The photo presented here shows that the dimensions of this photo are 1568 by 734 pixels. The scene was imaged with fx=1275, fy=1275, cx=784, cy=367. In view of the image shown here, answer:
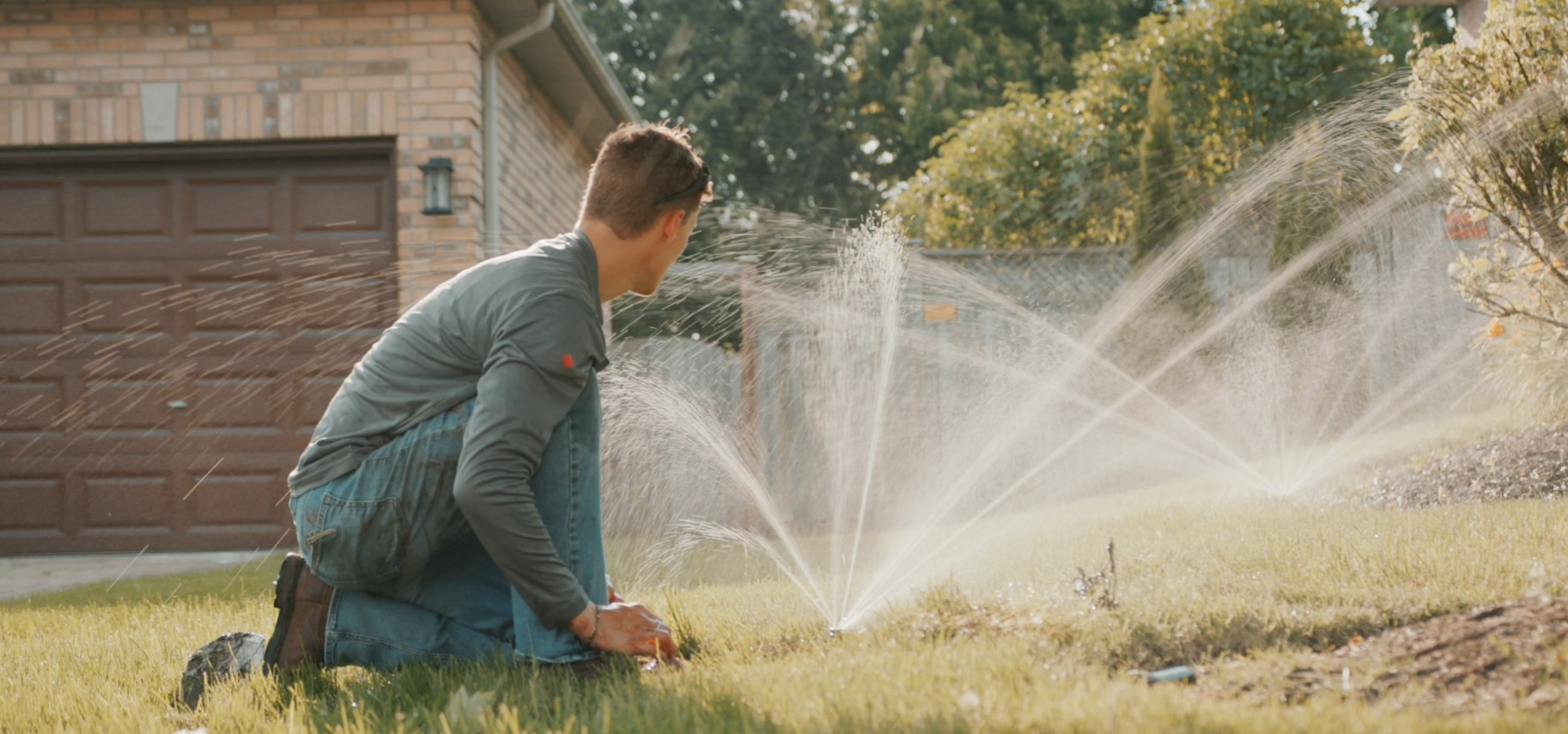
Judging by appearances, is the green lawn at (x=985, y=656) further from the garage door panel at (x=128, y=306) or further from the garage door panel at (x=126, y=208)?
the garage door panel at (x=126, y=208)

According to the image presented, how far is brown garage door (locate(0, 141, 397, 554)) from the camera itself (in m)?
8.12

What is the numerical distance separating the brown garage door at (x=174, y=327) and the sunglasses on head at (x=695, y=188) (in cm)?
529

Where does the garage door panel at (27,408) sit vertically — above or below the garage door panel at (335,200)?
below

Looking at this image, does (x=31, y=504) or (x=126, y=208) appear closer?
(x=31, y=504)

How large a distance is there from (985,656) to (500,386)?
1.24 m

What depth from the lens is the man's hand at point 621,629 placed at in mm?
2971

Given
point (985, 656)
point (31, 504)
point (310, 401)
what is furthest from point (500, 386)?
point (31, 504)

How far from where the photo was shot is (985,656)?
2840 millimetres

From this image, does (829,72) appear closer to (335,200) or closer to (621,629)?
(335,200)

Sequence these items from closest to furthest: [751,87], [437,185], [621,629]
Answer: [621,629] < [437,185] < [751,87]

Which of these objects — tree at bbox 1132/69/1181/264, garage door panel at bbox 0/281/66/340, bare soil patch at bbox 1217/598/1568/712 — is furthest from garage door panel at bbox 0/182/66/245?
bare soil patch at bbox 1217/598/1568/712

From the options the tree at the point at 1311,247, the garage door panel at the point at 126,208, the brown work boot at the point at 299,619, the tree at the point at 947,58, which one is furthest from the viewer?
the tree at the point at 947,58

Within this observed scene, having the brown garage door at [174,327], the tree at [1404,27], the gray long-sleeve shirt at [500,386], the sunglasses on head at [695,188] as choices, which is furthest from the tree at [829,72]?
the gray long-sleeve shirt at [500,386]

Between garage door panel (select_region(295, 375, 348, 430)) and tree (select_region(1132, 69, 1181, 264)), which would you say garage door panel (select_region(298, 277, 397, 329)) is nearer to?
garage door panel (select_region(295, 375, 348, 430))
